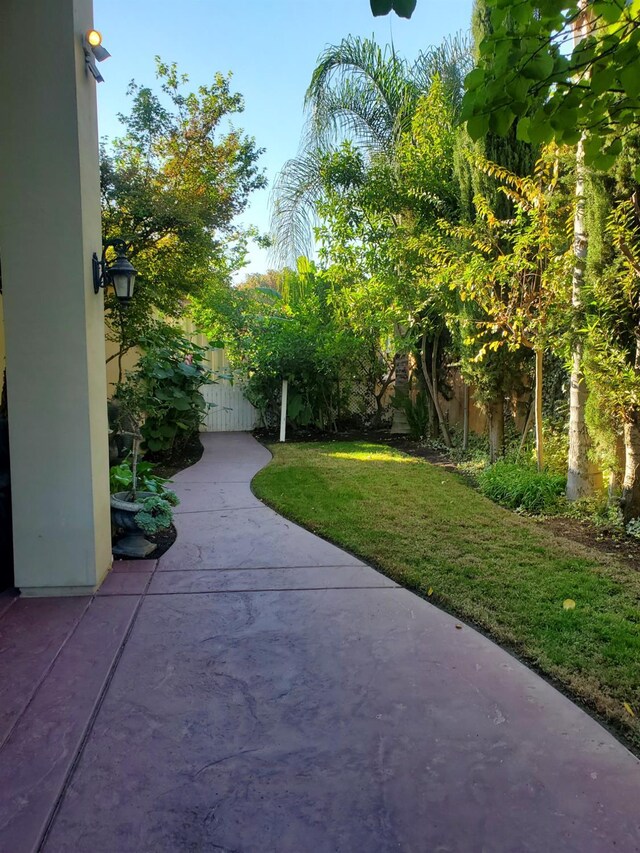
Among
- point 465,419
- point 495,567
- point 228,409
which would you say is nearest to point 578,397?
point 495,567

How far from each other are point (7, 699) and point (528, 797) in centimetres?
207

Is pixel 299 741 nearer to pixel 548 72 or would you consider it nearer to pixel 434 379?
pixel 548 72

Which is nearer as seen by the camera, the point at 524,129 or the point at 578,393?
the point at 524,129

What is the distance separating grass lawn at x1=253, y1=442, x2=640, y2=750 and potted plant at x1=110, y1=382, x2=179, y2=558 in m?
1.28


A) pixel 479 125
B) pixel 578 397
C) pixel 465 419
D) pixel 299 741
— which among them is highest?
pixel 479 125

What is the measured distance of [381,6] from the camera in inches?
55.5

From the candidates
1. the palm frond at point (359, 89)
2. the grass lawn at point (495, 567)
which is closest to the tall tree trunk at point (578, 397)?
the grass lawn at point (495, 567)

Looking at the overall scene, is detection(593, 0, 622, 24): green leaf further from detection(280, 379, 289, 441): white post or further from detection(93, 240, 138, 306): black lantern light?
detection(280, 379, 289, 441): white post

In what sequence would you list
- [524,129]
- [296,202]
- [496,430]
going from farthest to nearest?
1. [296,202]
2. [496,430]
3. [524,129]

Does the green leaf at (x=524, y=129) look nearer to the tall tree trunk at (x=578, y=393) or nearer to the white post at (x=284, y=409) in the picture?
the tall tree trunk at (x=578, y=393)

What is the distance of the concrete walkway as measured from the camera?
161 centimetres

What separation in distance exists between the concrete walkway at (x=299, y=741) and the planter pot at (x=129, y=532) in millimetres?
772

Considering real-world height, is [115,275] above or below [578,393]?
above

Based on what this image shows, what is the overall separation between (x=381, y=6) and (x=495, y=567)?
3283 mm
